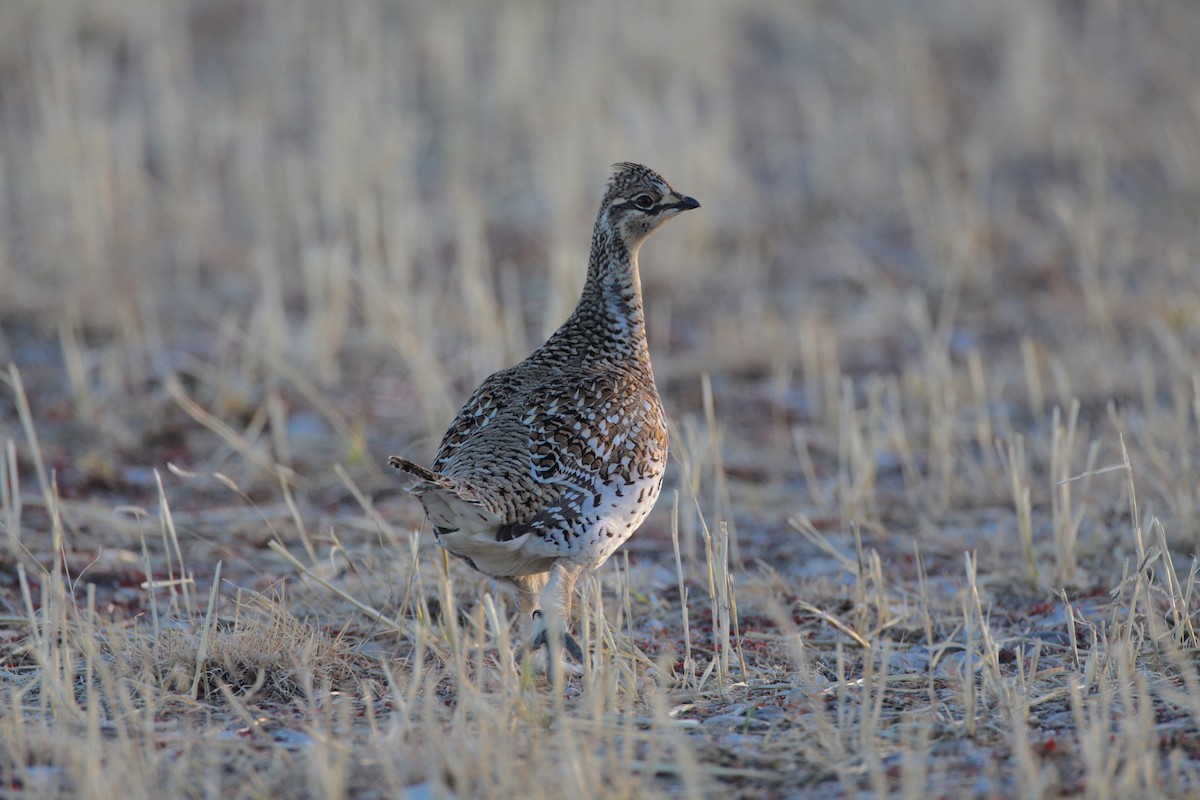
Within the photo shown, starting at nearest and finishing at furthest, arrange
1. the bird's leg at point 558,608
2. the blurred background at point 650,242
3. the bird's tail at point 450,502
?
the bird's tail at point 450,502, the bird's leg at point 558,608, the blurred background at point 650,242

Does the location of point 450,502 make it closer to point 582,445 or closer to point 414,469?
point 414,469

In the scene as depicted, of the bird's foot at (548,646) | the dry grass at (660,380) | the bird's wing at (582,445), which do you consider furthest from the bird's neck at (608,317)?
the bird's foot at (548,646)

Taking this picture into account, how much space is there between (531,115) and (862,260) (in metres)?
3.24

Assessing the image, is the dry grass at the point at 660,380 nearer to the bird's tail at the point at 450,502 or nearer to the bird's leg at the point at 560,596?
the bird's leg at the point at 560,596

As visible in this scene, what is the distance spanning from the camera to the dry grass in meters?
3.91

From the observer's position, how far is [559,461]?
15.5ft

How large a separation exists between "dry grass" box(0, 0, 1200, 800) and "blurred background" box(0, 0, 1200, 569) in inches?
1.9

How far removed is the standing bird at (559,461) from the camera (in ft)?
14.7

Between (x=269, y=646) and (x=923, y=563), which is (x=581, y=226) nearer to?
(x=923, y=563)

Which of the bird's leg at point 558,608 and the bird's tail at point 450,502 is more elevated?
the bird's tail at point 450,502

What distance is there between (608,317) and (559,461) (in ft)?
2.98

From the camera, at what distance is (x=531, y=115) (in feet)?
39.4

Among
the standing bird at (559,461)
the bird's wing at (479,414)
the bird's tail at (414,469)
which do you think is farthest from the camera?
the bird's wing at (479,414)

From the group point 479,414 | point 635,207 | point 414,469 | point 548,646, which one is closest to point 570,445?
point 479,414
